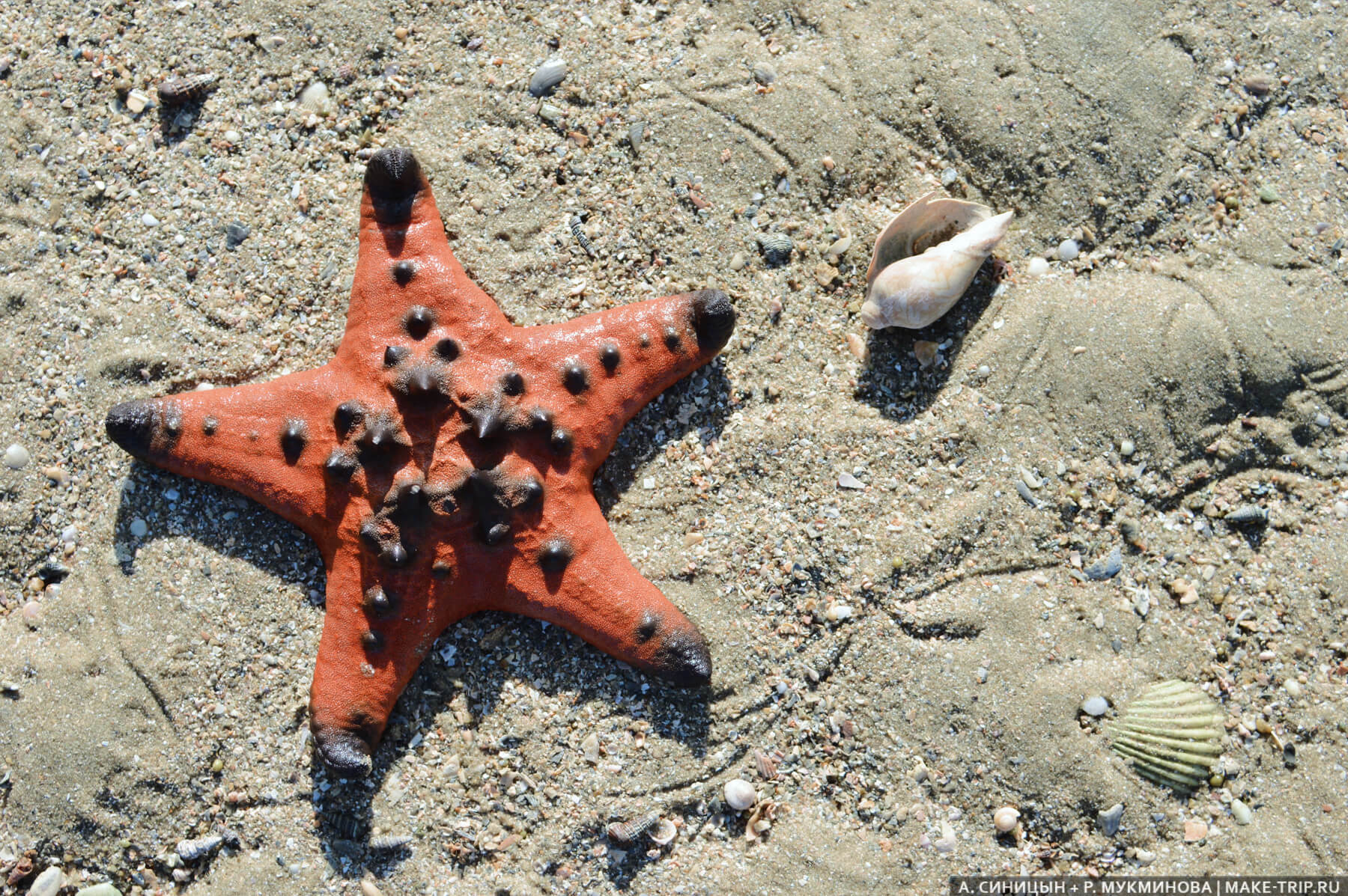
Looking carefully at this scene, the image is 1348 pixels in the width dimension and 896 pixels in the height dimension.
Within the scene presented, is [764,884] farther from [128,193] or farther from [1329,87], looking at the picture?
[1329,87]

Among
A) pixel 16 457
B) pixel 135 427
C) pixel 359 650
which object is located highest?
pixel 135 427

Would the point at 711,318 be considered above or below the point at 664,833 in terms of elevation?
above

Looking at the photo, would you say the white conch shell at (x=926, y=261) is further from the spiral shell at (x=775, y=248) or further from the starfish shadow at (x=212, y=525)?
the starfish shadow at (x=212, y=525)

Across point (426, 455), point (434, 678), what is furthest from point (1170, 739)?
point (426, 455)

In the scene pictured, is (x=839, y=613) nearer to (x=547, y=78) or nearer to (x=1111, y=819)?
(x=1111, y=819)

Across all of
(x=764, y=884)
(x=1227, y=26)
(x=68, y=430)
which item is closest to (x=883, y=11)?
(x=1227, y=26)

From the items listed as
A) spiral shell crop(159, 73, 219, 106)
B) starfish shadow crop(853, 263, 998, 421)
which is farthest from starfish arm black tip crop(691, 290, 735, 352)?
spiral shell crop(159, 73, 219, 106)

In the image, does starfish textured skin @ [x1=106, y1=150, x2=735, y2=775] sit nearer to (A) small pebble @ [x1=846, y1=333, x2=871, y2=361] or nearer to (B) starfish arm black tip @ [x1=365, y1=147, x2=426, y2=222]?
(B) starfish arm black tip @ [x1=365, y1=147, x2=426, y2=222]
